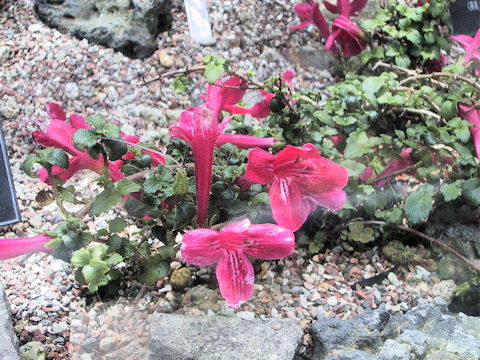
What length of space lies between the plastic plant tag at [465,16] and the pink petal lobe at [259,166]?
1.19 meters

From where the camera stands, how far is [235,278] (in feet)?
3.13

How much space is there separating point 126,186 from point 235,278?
26 cm

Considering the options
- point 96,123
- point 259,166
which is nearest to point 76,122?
A: point 96,123

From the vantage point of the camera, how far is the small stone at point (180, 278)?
1.25m

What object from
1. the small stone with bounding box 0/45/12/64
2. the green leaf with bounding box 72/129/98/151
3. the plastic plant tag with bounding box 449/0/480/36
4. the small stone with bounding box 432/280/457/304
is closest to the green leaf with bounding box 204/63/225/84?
the green leaf with bounding box 72/129/98/151

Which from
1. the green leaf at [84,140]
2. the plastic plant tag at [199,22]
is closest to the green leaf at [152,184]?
the green leaf at [84,140]

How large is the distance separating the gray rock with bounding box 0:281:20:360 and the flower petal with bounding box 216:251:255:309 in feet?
1.39

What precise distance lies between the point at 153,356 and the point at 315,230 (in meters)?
0.61

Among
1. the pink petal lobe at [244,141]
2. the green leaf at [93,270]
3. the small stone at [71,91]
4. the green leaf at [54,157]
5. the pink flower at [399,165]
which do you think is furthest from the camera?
the small stone at [71,91]

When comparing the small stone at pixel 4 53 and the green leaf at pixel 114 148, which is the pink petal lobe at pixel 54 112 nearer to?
the green leaf at pixel 114 148

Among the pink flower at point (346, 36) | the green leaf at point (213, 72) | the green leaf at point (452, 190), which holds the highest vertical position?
the green leaf at point (213, 72)

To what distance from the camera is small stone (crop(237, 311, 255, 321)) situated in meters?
1.15

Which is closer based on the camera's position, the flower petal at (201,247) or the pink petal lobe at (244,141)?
the flower petal at (201,247)

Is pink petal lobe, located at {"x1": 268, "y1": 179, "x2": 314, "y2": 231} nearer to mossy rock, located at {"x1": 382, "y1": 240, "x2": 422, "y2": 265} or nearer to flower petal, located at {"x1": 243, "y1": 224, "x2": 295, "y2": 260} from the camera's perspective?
flower petal, located at {"x1": 243, "y1": 224, "x2": 295, "y2": 260}
